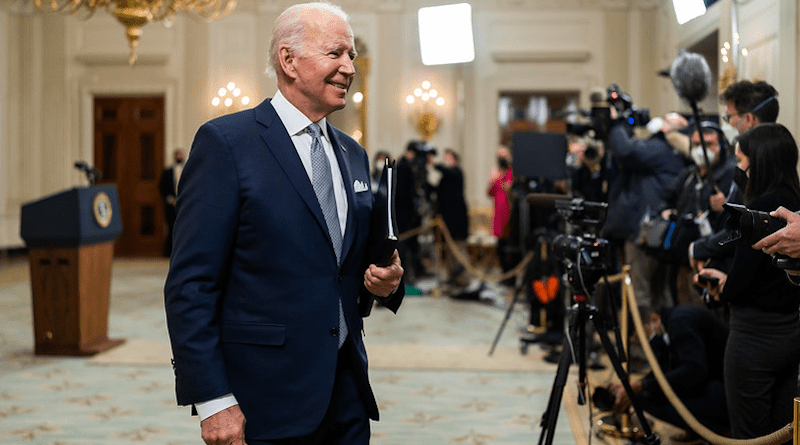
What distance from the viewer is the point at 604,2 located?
500 inches

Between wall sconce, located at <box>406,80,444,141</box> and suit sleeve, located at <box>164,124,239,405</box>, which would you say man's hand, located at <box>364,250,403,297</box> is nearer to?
suit sleeve, located at <box>164,124,239,405</box>

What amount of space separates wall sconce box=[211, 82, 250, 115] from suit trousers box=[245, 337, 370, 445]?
36.5 feet

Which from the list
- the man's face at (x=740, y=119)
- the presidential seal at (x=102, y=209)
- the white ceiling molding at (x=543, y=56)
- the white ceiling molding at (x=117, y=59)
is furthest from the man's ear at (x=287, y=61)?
the white ceiling molding at (x=117, y=59)

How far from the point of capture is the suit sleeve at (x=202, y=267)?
65.2 inches

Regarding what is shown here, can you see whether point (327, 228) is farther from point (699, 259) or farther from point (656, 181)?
point (656, 181)

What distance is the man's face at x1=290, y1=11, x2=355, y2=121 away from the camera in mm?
1815

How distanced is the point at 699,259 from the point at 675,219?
134cm

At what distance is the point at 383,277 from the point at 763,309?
1702 mm

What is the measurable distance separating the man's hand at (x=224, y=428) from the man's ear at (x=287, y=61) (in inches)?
28.9

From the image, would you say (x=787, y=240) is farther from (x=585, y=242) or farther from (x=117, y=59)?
(x=117, y=59)

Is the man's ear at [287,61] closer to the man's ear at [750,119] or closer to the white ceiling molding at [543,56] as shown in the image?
the man's ear at [750,119]

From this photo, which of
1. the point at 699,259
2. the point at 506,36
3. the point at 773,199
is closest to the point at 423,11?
the point at 506,36

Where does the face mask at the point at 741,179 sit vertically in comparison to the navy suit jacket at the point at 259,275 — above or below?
above

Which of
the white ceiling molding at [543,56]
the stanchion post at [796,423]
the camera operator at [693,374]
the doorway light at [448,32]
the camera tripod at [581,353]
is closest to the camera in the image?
the stanchion post at [796,423]
